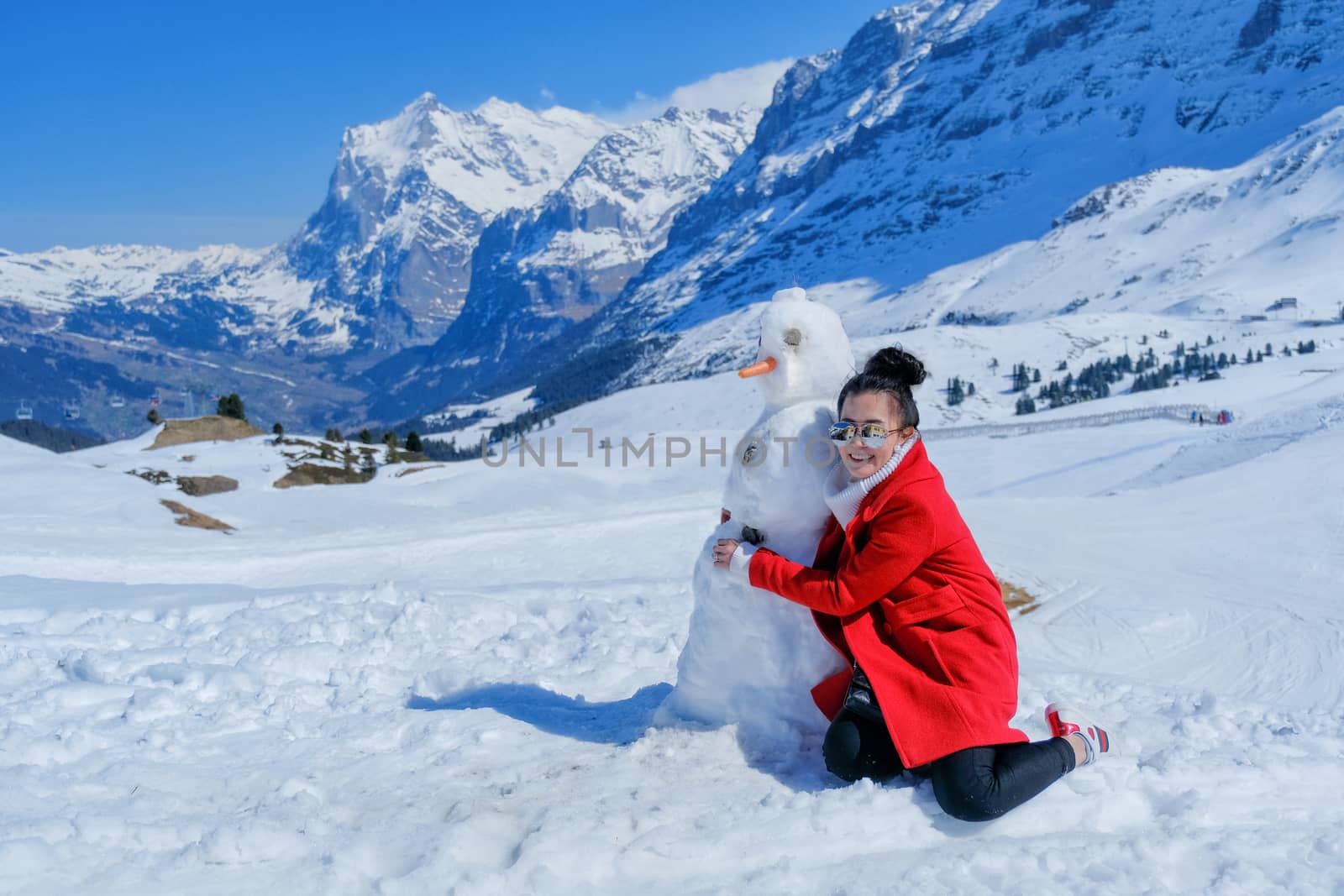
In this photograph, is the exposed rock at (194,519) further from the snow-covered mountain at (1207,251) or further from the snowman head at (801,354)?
the snow-covered mountain at (1207,251)

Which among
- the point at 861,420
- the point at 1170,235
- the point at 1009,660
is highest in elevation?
the point at 1170,235

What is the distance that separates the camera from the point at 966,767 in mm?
4391

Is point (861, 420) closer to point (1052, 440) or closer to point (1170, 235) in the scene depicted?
point (1052, 440)

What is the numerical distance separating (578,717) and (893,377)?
3339 mm

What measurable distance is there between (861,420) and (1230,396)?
46.8 m

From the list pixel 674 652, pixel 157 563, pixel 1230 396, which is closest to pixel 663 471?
pixel 157 563

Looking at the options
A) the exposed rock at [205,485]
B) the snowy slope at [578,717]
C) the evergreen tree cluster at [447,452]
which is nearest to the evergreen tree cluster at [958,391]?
the evergreen tree cluster at [447,452]

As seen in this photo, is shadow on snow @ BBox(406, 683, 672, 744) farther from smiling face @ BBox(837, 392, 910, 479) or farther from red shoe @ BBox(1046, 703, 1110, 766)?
red shoe @ BBox(1046, 703, 1110, 766)

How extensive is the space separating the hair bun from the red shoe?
204 centimetres

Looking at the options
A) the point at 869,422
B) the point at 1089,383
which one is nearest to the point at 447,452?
the point at 1089,383

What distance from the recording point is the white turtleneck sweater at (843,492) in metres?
4.77

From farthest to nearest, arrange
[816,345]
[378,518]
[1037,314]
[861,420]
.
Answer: [1037,314], [378,518], [816,345], [861,420]

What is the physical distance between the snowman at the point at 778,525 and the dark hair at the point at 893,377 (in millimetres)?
342

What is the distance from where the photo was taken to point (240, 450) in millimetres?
27781
